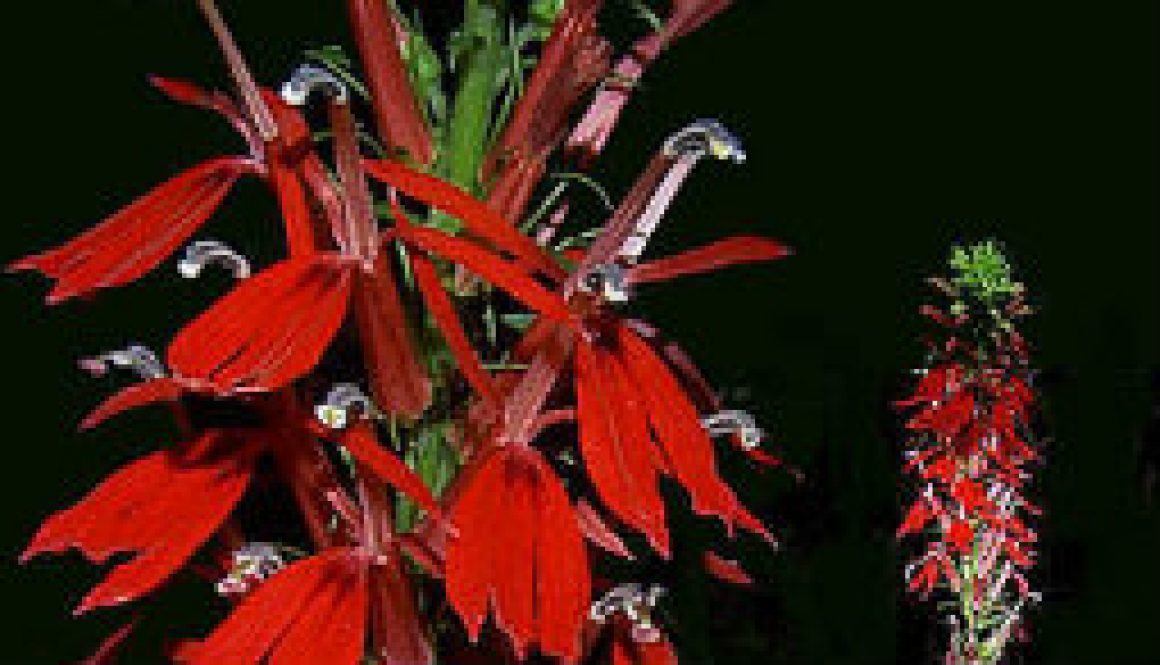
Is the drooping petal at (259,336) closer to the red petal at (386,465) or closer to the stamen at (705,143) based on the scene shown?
the red petal at (386,465)

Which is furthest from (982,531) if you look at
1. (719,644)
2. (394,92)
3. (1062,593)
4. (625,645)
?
(1062,593)

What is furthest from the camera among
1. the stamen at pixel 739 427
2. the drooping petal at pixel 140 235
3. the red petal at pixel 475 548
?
the stamen at pixel 739 427

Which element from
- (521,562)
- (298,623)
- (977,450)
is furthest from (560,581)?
(977,450)

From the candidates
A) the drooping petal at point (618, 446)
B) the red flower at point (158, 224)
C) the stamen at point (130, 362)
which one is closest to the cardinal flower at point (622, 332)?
the drooping petal at point (618, 446)

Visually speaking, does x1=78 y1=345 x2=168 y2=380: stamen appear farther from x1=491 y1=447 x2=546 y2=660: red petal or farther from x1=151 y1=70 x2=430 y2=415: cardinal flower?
x1=491 y1=447 x2=546 y2=660: red petal

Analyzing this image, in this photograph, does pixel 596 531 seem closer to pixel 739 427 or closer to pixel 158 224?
pixel 739 427

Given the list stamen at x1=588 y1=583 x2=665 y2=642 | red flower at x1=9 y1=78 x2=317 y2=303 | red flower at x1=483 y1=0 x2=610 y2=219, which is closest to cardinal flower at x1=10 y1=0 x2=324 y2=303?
red flower at x1=9 y1=78 x2=317 y2=303
